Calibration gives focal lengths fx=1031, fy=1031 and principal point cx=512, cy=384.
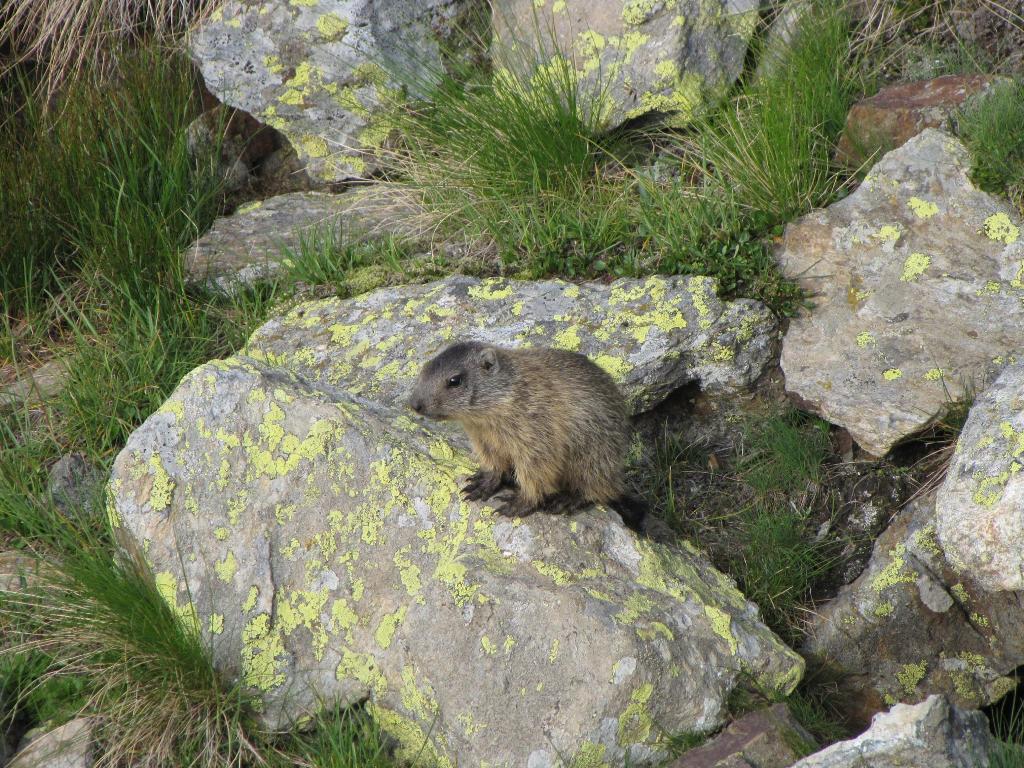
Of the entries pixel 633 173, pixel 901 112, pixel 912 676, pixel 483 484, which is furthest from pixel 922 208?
pixel 483 484

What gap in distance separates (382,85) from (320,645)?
4487mm

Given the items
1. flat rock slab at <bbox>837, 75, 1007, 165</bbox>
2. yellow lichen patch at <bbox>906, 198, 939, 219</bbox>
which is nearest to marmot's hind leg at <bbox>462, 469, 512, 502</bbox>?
yellow lichen patch at <bbox>906, 198, 939, 219</bbox>

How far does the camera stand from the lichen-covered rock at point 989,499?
15.0 ft

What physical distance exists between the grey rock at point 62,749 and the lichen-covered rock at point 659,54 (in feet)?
15.7

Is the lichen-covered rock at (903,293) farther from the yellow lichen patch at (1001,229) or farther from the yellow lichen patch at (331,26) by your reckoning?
the yellow lichen patch at (331,26)

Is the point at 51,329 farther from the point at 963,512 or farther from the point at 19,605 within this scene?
the point at 963,512

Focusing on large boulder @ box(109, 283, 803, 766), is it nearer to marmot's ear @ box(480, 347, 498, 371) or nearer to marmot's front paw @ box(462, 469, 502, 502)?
marmot's front paw @ box(462, 469, 502, 502)

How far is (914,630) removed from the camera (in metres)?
5.16

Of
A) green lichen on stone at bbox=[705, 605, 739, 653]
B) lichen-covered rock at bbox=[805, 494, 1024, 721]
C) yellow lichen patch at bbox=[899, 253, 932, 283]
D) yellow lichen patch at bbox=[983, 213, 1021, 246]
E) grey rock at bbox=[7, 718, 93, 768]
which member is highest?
yellow lichen patch at bbox=[983, 213, 1021, 246]

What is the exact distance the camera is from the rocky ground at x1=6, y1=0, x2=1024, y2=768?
15.0 ft

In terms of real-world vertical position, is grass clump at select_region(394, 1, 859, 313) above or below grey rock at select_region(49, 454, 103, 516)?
above

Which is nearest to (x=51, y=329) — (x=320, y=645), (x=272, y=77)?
(x=272, y=77)

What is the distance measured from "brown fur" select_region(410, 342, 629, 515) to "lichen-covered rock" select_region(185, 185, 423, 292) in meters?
2.19

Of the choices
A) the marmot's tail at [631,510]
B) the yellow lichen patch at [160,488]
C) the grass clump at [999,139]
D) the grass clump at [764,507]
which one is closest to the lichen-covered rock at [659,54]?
the grass clump at [999,139]
